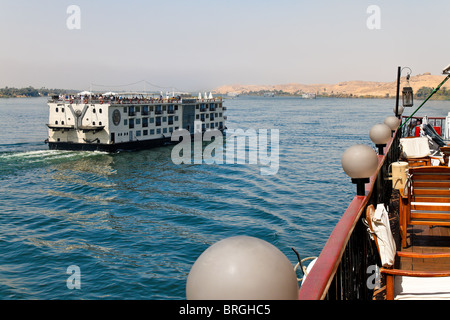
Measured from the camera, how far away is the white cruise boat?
1720 inches

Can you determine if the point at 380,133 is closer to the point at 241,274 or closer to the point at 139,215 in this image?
the point at 241,274

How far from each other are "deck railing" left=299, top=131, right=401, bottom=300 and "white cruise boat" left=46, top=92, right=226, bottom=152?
40.8 m

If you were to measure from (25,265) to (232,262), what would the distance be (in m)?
17.3

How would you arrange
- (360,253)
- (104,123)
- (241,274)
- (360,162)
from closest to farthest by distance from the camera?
(241,274) < (360,253) < (360,162) < (104,123)

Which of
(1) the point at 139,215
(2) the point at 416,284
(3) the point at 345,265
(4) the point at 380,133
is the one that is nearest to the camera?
(3) the point at 345,265

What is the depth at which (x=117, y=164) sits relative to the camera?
38.1m

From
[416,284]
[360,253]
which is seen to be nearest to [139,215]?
[360,253]

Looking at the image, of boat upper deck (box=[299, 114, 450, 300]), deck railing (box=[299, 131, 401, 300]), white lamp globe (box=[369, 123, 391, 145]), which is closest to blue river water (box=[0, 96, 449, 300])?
white lamp globe (box=[369, 123, 391, 145])

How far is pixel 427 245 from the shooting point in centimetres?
599

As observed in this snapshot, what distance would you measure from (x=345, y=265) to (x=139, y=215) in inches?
815

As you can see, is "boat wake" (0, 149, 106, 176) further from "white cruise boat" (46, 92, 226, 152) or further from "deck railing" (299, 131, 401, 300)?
"deck railing" (299, 131, 401, 300)

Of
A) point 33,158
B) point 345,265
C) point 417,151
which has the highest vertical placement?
point 417,151

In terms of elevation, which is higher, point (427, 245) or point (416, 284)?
point (416, 284)

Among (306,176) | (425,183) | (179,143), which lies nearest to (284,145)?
(179,143)
